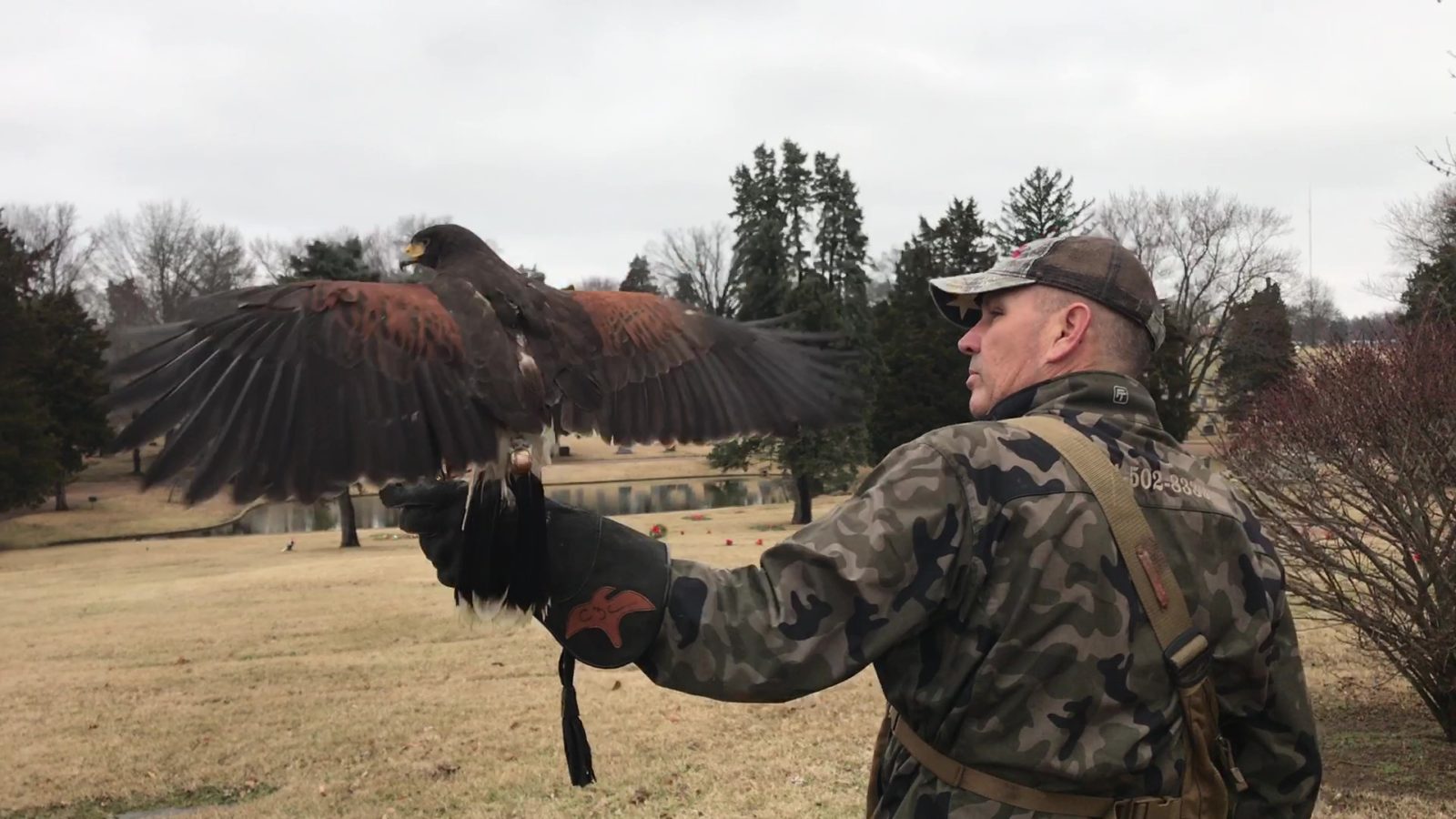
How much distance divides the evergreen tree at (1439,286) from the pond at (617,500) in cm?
1832

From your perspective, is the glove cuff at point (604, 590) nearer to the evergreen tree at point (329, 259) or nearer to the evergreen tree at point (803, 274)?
the evergreen tree at point (329, 259)

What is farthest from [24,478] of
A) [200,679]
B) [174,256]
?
[174,256]

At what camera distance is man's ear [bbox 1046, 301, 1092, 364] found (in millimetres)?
1859

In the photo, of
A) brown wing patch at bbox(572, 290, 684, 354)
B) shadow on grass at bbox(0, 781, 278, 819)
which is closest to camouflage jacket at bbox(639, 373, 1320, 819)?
brown wing patch at bbox(572, 290, 684, 354)

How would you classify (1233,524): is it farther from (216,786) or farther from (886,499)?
(216,786)

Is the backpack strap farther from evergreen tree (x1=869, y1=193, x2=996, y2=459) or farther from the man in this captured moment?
evergreen tree (x1=869, y1=193, x2=996, y2=459)

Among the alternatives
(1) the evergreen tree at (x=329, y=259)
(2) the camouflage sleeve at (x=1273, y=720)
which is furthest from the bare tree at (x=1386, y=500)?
(1) the evergreen tree at (x=329, y=259)

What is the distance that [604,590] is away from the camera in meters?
1.62

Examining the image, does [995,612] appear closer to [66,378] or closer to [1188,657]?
[1188,657]

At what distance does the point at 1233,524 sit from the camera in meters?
1.75

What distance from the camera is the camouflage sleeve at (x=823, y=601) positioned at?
59.3 inches

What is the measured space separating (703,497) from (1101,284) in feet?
104

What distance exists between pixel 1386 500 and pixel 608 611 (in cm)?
658

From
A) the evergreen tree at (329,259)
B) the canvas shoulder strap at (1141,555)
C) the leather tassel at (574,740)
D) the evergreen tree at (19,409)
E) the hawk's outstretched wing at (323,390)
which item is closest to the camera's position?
the canvas shoulder strap at (1141,555)
